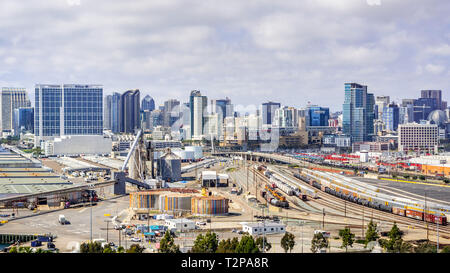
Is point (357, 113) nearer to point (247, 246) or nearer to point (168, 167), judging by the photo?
point (168, 167)

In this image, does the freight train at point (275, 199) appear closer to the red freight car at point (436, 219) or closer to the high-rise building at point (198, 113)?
the red freight car at point (436, 219)

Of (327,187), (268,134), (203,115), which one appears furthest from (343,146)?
(327,187)

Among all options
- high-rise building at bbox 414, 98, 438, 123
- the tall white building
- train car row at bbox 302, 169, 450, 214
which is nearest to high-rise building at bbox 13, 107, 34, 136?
the tall white building

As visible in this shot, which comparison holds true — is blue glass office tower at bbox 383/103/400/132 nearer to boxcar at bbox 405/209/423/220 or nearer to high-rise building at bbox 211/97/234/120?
high-rise building at bbox 211/97/234/120

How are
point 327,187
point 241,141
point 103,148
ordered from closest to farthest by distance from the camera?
point 327,187 < point 103,148 < point 241,141

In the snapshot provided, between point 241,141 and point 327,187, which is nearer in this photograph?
point 327,187

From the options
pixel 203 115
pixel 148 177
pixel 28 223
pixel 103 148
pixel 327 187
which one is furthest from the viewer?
pixel 203 115
